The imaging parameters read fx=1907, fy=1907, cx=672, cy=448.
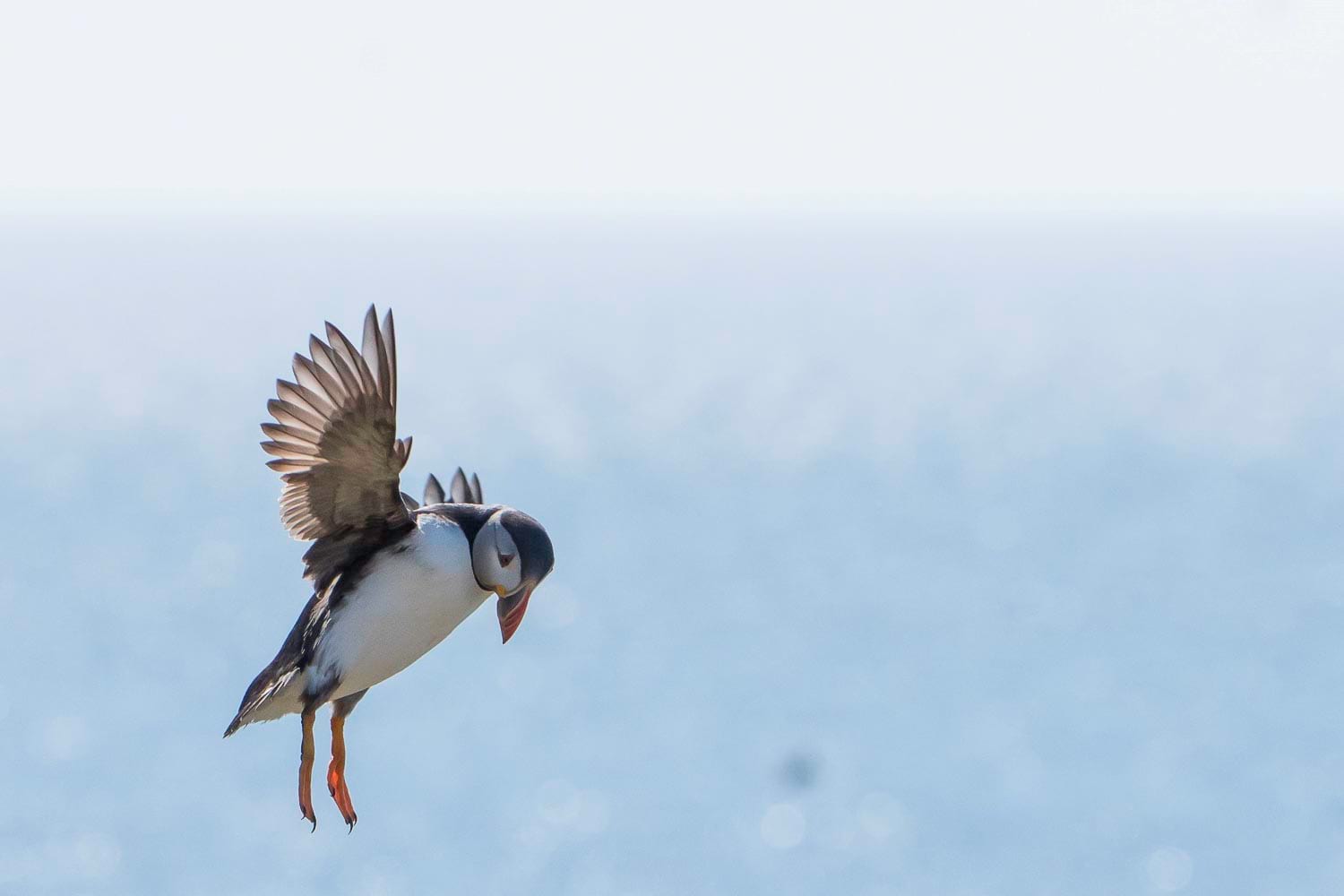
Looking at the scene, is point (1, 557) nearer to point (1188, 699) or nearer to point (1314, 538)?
point (1188, 699)

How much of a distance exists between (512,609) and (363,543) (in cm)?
102

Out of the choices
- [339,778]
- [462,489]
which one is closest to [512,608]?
[339,778]

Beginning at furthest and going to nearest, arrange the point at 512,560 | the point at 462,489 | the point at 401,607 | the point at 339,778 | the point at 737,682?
1. the point at 737,682
2. the point at 462,489
3. the point at 339,778
4. the point at 401,607
5. the point at 512,560

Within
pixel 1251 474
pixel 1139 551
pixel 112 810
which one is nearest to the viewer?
pixel 112 810

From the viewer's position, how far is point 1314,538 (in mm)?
88000

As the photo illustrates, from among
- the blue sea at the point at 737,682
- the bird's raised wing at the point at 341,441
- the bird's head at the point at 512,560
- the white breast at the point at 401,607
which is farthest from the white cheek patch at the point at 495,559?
the blue sea at the point at 737,682

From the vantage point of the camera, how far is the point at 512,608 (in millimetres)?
7797

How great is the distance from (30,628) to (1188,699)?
43.8m

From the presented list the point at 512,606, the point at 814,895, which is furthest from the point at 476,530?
the point at 814,895

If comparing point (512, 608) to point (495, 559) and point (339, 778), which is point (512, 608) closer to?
point (495, 559)

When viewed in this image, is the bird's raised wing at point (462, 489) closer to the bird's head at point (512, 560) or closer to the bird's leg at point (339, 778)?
the bird's leg at point (339, 778)

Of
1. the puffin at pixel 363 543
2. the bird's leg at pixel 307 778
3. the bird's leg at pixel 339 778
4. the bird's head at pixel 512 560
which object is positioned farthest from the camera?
the bird's leg at pixel 339 778

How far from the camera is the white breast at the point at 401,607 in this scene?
8031 mm

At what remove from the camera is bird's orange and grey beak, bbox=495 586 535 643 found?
7758 mm
